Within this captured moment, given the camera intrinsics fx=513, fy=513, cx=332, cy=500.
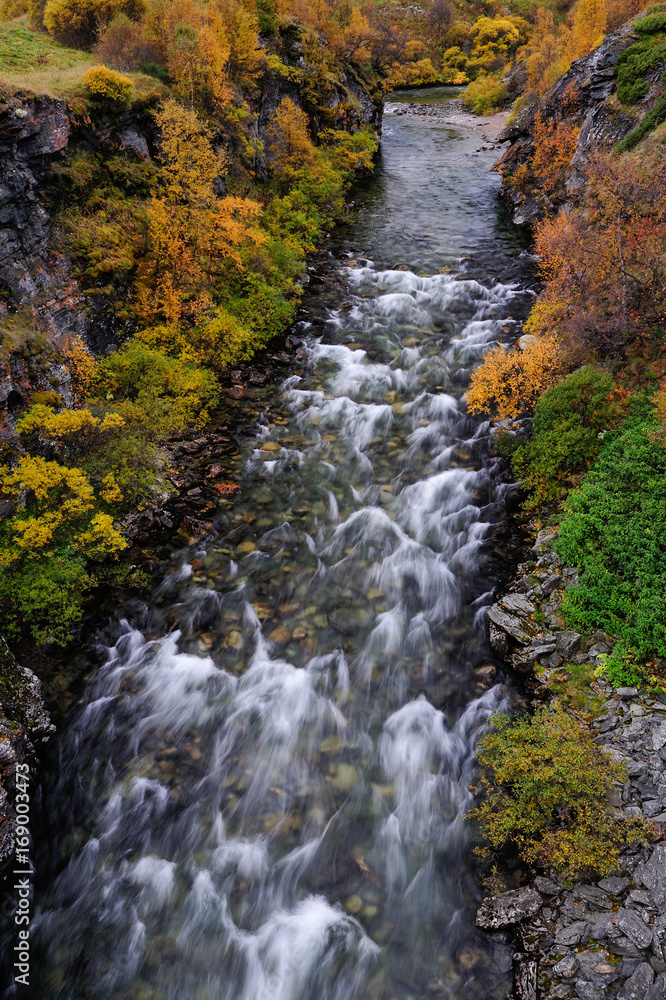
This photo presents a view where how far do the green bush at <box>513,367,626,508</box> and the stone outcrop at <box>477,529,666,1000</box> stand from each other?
5.21 m

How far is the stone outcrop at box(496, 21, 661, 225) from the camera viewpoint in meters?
22.4

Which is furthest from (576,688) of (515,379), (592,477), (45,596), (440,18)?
(440,18)

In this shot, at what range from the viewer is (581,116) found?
27484 millimetres

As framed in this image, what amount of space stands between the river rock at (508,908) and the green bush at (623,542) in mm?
4821

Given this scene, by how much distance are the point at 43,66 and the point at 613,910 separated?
2875cm

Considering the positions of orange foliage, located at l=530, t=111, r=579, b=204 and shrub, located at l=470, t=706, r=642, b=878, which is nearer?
shrub, located at l=470, t=706, r=642, b=878

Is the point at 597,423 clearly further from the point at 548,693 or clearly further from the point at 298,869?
the point at 298,869

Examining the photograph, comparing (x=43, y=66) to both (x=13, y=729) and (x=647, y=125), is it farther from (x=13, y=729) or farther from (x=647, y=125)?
(x=647, y=125)

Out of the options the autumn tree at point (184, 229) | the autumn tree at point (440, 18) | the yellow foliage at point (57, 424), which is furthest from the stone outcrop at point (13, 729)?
the autumn tree at point (440, 18)

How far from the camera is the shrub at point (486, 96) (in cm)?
5594

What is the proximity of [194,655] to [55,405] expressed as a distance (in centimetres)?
812

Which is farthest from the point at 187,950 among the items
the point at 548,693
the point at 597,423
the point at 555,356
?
the point at 555,356

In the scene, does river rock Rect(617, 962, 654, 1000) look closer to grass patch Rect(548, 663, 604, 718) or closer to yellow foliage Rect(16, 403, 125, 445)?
Answer: grass patch Rect(548, 663, 604, 718)

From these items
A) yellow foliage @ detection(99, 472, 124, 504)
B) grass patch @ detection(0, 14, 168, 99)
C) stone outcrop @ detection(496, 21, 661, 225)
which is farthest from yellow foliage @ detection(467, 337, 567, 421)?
grass patch @ detection(0, 14, 168, 99)
